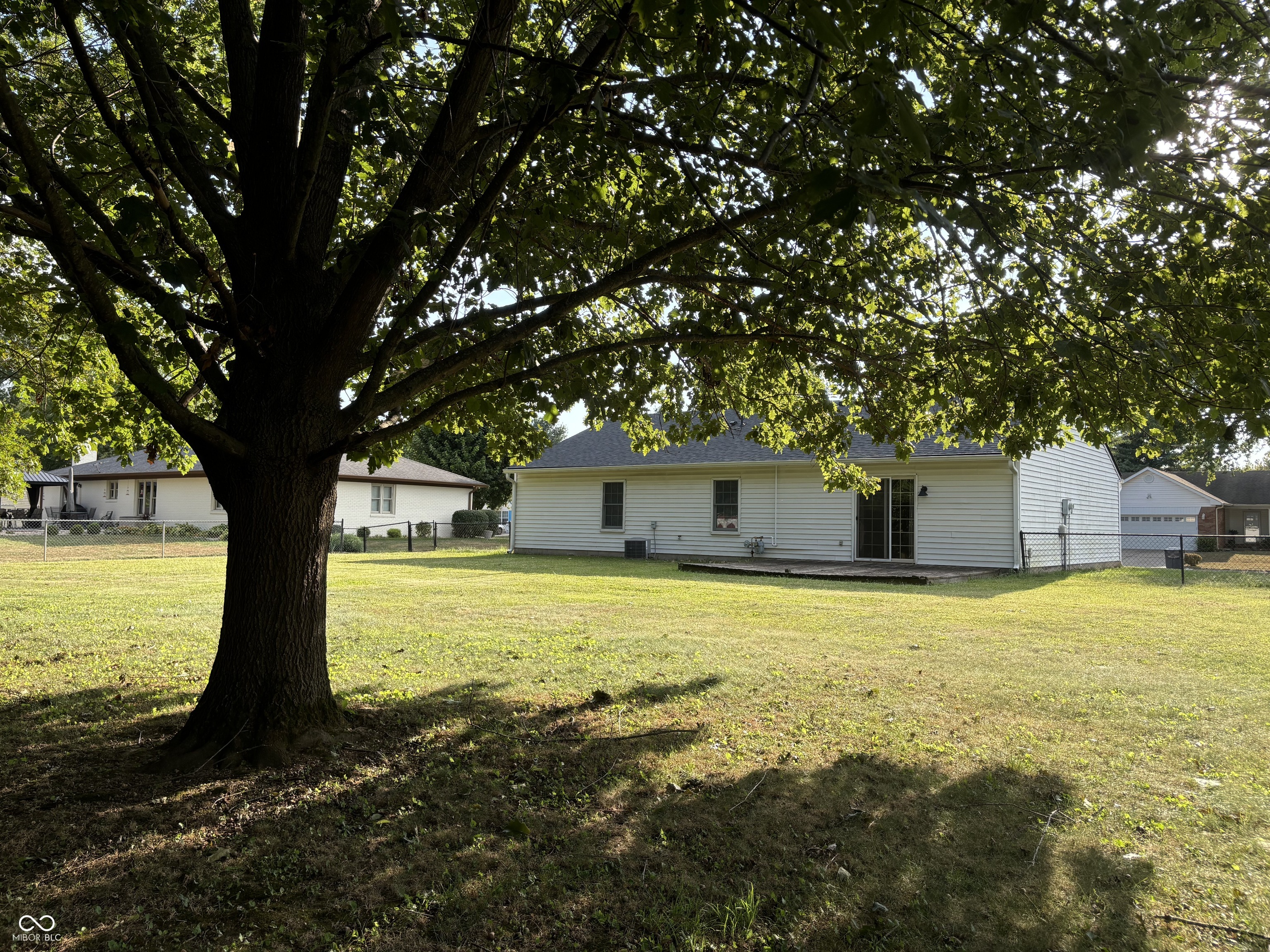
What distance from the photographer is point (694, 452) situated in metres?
21.4

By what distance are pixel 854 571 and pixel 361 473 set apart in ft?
76.2

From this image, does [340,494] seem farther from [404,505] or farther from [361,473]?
[404,505]

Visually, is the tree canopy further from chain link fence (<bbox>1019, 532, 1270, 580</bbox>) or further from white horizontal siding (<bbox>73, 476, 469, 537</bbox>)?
white horizontal siding (<bbox>73, 476, 469, 537</bbox>)

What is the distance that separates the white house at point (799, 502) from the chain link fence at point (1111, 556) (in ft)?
1.03

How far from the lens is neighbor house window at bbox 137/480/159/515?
3562 centimetres

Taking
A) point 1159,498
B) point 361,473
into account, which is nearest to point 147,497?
point 361,473

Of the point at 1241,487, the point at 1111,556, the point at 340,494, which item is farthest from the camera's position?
the point at 1241,487

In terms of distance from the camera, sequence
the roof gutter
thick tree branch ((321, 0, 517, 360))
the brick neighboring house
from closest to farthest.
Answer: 1. thick tree branch ((321, 0, 517, 360))
2. the roof gutter
3. the brick neighboring house

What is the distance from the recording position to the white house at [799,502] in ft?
57.3

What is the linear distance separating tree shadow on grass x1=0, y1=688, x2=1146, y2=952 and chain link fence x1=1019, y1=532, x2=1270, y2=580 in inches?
555

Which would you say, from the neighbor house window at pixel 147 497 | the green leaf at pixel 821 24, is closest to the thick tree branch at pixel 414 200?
the green leaf at pixel 821 24

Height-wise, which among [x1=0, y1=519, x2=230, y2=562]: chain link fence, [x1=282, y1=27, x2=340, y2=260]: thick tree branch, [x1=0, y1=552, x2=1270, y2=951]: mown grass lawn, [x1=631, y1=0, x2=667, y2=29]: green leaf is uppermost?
[x1=282, y1=27, x2=340, y2=260]: thick tree branch

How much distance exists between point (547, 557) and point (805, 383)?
1671 cm

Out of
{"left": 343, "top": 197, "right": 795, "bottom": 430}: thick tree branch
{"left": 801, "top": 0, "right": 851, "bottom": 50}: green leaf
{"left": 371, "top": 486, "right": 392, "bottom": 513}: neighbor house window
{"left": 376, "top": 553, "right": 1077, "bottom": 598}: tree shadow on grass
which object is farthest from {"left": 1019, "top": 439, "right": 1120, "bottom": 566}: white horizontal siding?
{"left": 371, "top": 486, "right": 392, "bottom": 513}: neighbor house window
